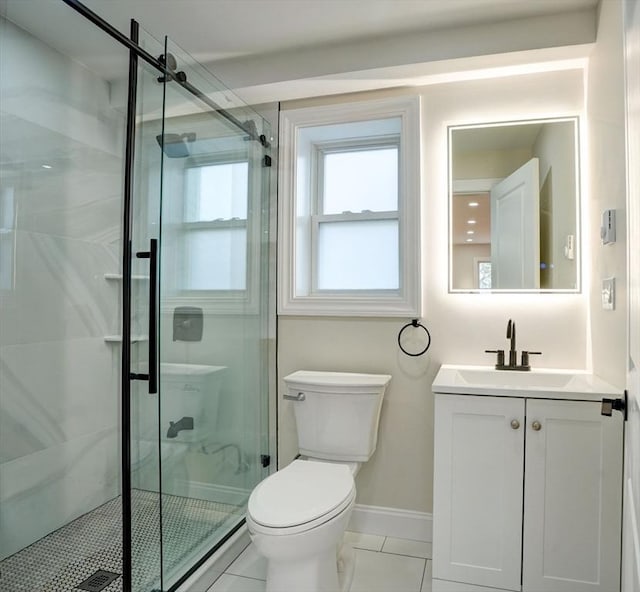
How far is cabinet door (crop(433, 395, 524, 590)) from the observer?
1693mm

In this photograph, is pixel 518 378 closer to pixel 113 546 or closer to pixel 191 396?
pixel 191 396

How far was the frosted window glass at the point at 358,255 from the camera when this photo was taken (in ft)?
8.17

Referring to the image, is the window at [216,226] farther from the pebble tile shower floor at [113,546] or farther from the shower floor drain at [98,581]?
the shower floor drain at [98,581]

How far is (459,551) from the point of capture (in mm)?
1736

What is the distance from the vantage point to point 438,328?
2.29 meters

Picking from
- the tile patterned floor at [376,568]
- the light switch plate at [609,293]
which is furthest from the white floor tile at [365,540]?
the light switch plate at [609,293]

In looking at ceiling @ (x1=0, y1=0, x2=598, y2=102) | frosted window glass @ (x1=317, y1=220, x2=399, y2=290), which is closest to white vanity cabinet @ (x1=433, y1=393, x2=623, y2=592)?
frosted window glass @ (x1=317, y1=220, x2=399, y2=290)

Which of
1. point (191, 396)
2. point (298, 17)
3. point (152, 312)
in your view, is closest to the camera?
point (152, 312)

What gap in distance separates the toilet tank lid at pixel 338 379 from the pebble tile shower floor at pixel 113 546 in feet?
2.21

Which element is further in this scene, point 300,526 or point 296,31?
point 296,31

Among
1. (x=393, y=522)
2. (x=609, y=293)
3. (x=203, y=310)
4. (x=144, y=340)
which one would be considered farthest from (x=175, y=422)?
(x=609, y=293)

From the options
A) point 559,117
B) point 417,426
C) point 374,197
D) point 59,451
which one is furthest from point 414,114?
point 59,451

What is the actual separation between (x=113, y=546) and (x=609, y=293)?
2.28m

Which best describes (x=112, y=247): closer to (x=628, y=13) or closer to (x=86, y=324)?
(x=86, y=324)
